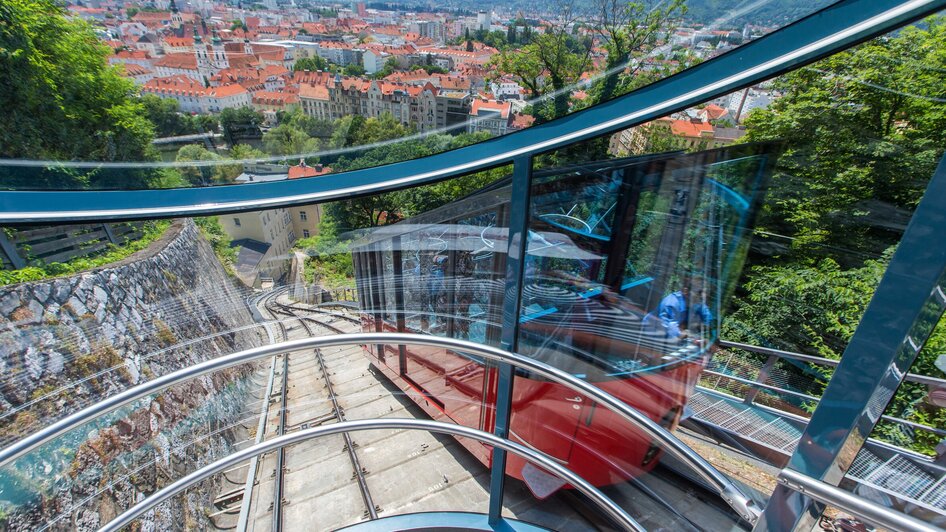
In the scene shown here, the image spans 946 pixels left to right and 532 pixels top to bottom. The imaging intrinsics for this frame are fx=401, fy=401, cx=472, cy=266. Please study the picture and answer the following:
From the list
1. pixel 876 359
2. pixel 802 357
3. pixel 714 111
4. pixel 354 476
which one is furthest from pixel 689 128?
pixel 354 476

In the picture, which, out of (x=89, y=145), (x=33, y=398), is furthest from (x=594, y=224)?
(x=33, y=398)

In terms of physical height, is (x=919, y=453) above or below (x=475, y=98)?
below

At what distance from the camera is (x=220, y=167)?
120cm

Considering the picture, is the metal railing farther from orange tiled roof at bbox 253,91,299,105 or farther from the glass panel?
orange tiled roof at bbox 253,91,299,105

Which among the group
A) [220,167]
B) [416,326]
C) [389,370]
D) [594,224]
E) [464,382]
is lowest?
[389,370]

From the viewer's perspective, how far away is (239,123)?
120 cm

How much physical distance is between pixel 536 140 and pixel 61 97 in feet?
3.94

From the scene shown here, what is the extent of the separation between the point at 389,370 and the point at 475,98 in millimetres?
2514

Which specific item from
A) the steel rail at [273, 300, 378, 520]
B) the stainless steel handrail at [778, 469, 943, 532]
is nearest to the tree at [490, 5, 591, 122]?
the stainless steel handrail at [778, 469, 943, 532]

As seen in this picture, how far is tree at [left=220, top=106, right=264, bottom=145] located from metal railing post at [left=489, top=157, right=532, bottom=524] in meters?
0.80

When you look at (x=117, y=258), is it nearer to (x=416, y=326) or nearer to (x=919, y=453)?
(x=416, y=326)

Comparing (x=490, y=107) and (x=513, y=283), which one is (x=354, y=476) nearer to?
(x=513, y=283)

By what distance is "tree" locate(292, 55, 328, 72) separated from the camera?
1.22 meters

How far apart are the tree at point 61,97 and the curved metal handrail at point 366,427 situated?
1017 millimetres
